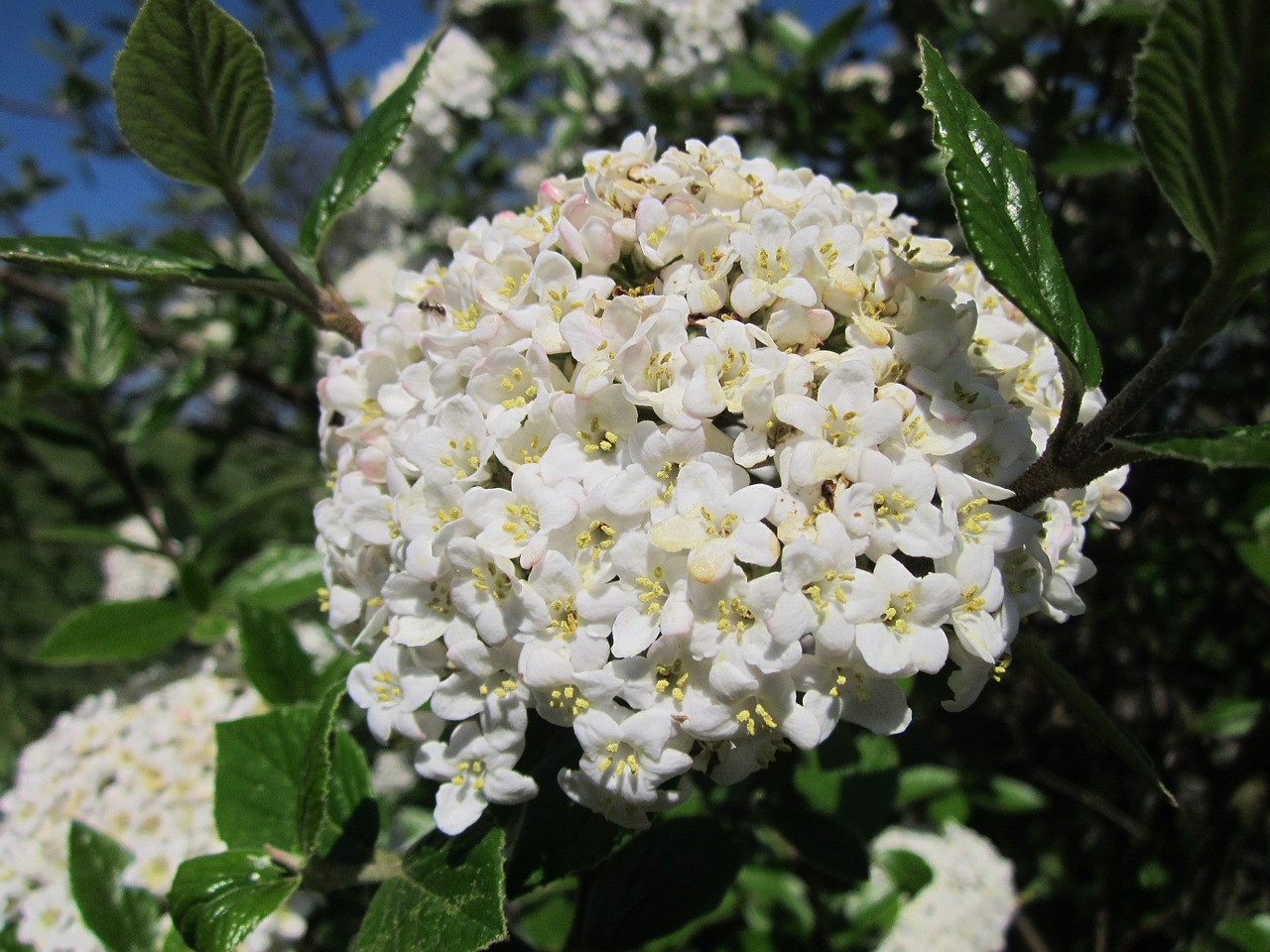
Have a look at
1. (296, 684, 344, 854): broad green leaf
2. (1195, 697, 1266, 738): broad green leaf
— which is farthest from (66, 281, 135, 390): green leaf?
(1195, 697, 1266, 738): broad green leaf

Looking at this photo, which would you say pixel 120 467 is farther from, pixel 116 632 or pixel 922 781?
pixel 922 781

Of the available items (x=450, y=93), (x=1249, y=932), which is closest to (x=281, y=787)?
(x=1249, y=932)

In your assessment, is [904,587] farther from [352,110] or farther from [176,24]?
[352,110]

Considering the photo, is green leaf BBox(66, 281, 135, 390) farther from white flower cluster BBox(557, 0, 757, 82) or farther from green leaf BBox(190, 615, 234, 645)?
white flower cluster BBox(557, 0, 757, 82)

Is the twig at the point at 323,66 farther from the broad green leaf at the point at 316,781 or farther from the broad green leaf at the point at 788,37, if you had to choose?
the broad green leaf at the point at 316,781

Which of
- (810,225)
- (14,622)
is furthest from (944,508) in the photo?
(14,622)

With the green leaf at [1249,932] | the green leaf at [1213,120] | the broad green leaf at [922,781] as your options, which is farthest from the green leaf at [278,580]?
the green leaf at [1249,932]
